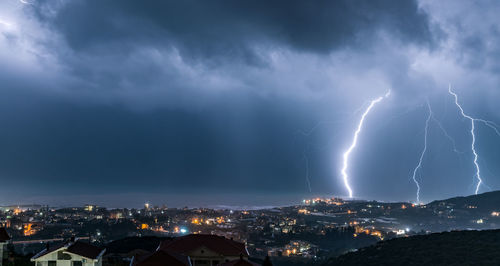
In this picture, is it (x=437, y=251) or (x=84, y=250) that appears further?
(x=437, y=251)

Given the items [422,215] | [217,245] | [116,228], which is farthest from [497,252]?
[422,215]

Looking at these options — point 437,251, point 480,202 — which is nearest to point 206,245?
point 437,251

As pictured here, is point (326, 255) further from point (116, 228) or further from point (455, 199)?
point (455, 199)

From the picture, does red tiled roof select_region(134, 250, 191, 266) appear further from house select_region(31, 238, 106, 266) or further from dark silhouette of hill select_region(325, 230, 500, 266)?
dark silhouette of hill select_region(325, 230, 500, 266)

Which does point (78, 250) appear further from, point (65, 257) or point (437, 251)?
point (437, 251)

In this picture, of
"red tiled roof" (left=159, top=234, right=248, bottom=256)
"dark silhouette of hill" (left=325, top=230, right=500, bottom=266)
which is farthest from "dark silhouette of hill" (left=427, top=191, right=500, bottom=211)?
"red tiled roof" (left=159, top=234, right=248, bottom=256)
